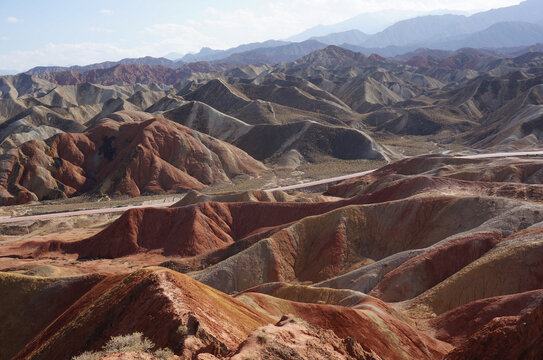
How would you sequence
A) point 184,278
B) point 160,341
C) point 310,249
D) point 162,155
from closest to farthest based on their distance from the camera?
point 160,341
point 184,278
point 310,249
point 162,155

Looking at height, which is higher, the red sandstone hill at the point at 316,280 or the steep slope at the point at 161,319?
the steep slope at the point at 161,319

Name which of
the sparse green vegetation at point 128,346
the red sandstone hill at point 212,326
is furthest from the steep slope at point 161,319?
the sparse green vegetation at point 128,346

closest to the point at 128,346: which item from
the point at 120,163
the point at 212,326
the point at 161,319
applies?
the point at 161,319

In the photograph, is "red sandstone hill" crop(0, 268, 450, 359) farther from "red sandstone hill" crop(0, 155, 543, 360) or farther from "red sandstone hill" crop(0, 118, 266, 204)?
"red sandstone hill" crop(0, 118, 266, 204)

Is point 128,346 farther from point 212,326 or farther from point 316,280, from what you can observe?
point 316,280

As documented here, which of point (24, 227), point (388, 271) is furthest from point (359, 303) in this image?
point (24, 227)

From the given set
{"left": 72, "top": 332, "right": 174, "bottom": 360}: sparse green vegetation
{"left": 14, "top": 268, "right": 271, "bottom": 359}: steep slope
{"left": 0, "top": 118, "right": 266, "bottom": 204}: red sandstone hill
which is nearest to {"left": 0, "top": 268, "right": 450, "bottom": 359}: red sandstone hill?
{"left": 14, "top": 268, "right": 271, "bottom": 359}: steep slope

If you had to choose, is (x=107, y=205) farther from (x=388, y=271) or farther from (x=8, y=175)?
(x=388, y=271)

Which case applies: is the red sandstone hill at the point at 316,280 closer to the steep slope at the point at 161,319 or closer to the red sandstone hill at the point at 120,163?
the steep slope at the point at 161,319
